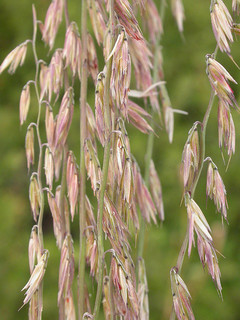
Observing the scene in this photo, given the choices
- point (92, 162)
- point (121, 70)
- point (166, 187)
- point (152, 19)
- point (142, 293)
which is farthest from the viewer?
point (166, 187)

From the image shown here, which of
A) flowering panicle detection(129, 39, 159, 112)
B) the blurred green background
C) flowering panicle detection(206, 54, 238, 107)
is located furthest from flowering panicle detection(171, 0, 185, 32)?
the blurred green background

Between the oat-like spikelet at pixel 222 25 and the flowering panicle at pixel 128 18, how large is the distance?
91 mm

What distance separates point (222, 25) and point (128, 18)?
0.11 meters

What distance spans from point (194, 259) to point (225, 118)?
48.0 inches

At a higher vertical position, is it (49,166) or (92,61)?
(92,61)

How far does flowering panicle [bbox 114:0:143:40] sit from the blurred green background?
73cm

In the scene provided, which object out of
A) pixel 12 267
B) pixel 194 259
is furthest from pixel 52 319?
pixel 194 259

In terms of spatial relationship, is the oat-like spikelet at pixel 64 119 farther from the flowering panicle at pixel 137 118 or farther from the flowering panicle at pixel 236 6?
the flowering panicle at pixel 236 6

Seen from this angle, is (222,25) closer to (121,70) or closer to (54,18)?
(121,70)

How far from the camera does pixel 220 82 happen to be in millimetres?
646

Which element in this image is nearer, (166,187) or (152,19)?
(152,19)

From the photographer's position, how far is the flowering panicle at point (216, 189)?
2.22ft

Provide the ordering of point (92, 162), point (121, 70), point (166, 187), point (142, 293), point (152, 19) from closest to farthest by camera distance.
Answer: point (121, 70)
point (92, 162)
point (142, 293)
point (152, 19)
point (166, 187)

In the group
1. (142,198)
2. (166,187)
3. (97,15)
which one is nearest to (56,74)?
(97,15)
